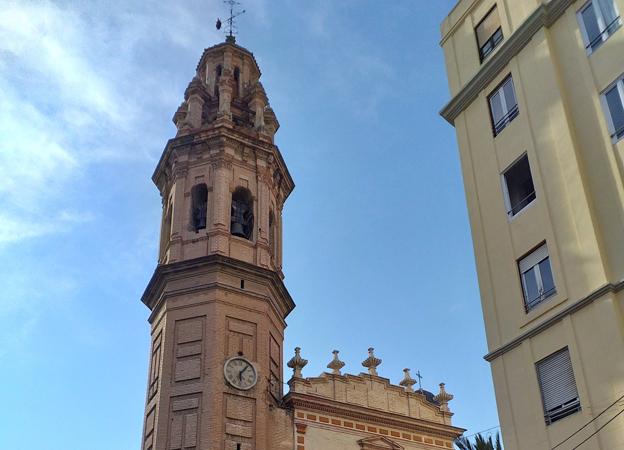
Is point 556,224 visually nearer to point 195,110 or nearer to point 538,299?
point 538,299

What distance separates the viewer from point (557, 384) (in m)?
13.2

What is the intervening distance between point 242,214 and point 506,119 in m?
15.7

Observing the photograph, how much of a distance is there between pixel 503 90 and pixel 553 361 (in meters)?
6.17

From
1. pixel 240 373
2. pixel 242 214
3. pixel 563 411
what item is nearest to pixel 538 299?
pixel 563 411

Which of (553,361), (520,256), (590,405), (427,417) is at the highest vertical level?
(427,417)

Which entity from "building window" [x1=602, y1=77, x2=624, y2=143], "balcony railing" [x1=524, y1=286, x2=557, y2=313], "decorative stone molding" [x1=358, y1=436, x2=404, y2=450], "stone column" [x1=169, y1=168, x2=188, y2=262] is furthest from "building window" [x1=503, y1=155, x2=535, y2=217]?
"stone column" [x1=169, y1=168, x2=188, y2=262]

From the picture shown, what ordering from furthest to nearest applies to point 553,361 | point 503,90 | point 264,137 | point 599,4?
point 264,137
point 503,90
point 599,4
point 553,361

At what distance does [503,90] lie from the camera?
16719 millimetres

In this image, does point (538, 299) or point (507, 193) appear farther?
point (507, 193)

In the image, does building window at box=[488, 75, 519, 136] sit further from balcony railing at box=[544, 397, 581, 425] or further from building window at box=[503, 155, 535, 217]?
balcony railing at box=[544, 397, 581, 425]

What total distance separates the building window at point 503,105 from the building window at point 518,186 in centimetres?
108

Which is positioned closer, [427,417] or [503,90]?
[503,90]

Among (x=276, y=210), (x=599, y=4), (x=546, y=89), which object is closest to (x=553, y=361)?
(x=546, y=89)

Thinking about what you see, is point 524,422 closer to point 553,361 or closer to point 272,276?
point 553,361
